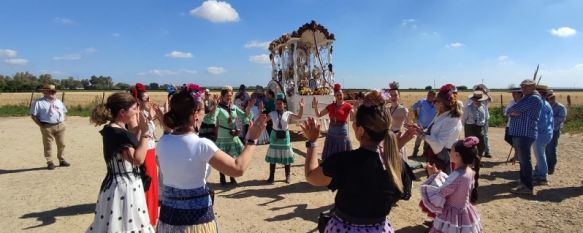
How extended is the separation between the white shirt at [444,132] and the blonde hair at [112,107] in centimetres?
Result: 342

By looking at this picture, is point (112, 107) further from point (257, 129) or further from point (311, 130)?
point (311, 130)

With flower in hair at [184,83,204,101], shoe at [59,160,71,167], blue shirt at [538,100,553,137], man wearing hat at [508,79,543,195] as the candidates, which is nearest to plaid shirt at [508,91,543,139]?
man wearing hat at [508,79,543,195]

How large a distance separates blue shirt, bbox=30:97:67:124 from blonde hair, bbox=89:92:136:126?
6267 mm

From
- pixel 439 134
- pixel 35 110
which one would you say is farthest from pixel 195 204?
pixel 35 110

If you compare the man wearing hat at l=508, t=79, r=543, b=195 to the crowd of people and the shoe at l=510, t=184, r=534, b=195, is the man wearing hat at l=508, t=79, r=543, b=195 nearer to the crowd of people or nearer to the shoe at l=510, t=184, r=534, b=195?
the shoe at l=510, t=184, r=534, b=195

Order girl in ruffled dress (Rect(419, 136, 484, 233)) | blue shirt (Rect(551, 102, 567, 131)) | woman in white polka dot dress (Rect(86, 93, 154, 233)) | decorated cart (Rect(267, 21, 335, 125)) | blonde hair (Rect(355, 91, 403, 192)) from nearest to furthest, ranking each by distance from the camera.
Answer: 1. blonde hair (Rect(355, 91, 403, 192))
2. woman in white polka dot dress (Rect(86, 93, 154, 233))
3. girl in ruffled dress (Rect(419, 136, 484, 233))
4. blue shirt (Rect(551, 102, 567, 131))
5. decorated cart (Rect(267, 21, 335, 125))

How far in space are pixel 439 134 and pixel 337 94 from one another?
6.76 ft

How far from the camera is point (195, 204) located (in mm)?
2609

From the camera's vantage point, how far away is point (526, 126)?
6258mm

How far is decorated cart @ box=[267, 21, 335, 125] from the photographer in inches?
503

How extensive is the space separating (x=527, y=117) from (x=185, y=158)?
6102 millimetres

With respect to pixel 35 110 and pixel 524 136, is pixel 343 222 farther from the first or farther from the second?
pixel 35 110

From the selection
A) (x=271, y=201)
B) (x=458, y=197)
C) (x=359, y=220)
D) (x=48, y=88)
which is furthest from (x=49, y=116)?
(x=458, y=197)

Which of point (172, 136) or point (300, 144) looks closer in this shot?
point (172, 136)
